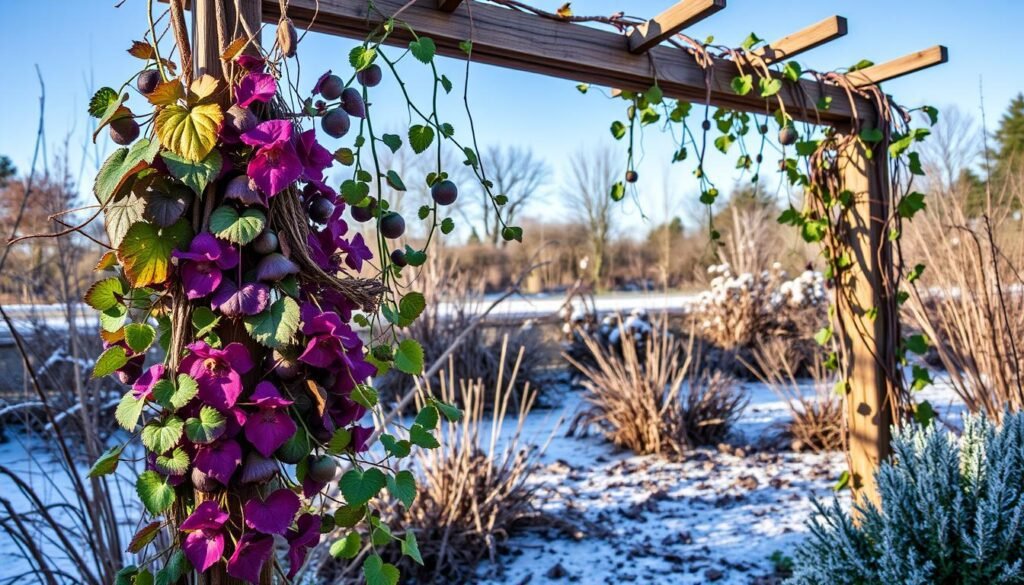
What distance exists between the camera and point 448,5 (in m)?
1.48

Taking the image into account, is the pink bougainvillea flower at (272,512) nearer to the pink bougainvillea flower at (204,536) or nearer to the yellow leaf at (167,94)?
the pink bougainvillea flower at (204,536)

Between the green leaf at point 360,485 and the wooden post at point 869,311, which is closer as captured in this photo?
the green leaf at point 360,485

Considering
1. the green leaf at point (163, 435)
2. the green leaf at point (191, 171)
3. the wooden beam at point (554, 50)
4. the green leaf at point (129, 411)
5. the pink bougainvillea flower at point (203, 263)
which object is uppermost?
the wooden beam at point (554, 50)

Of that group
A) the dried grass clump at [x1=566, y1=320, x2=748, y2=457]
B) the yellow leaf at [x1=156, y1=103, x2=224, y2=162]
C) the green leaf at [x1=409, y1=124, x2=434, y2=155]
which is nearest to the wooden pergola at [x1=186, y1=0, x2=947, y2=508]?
the yellow leaf at [x1=156, y1=103, x2=224, y2=162]

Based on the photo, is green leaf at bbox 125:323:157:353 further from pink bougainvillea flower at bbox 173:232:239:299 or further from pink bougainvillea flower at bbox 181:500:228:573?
pink bougainvillea flower at bbox 181:500:228:573

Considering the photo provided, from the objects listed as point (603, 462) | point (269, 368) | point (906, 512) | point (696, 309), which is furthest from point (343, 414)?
point (696, 309)

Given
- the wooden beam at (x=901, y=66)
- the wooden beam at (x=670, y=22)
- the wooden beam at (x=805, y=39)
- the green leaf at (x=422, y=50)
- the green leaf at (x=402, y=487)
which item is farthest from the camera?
the wooden beam at (x=901, y=66)

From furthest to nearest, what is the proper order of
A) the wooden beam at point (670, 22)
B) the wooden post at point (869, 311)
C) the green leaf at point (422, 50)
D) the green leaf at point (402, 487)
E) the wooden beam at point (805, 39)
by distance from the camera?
the wooden post at point (869, 311) < the wooden beam at point (805, 39) < the wooden beam at point (670, 22) < the green leaf at point (422, 50) < the green leaf at point (402, 487)

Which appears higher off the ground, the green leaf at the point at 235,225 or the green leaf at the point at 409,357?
the green leaf at the point at 235,225

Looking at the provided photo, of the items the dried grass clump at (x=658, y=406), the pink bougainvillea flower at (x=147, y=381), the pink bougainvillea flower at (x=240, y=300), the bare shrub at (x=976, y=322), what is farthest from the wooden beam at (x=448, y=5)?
the dried grass clump at (x=658, y=406)

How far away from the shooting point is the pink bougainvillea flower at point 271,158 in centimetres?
85

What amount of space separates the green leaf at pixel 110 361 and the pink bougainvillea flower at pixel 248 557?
28 centimetres

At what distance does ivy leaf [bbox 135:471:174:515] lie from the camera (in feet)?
2.78

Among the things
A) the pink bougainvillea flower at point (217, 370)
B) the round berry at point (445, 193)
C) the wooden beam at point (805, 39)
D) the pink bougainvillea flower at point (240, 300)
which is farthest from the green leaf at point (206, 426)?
the wooden beam at point (805, 39)
